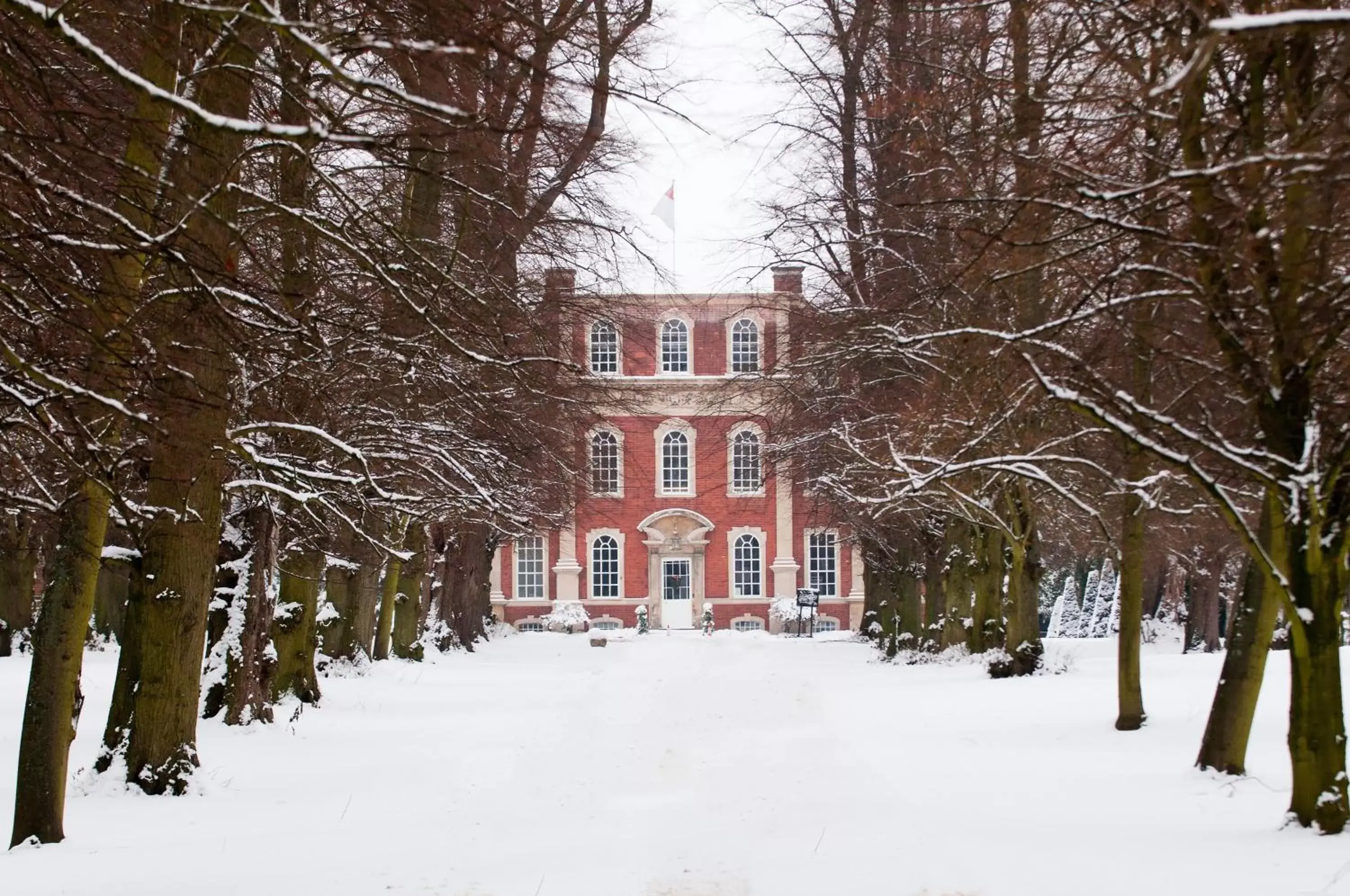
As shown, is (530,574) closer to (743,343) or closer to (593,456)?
(743,343)

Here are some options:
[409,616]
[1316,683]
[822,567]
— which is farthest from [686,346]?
[1316,683]

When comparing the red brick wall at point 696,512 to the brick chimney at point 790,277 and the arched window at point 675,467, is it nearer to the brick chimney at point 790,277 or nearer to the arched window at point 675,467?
the arched window at point 675,467

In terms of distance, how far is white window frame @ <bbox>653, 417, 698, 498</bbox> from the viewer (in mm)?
58438

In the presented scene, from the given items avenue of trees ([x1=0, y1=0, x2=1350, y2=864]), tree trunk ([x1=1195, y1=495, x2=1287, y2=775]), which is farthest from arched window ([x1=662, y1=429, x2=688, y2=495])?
tree trunk ([x1=1195, y1=495, x2=1287, y2=775])

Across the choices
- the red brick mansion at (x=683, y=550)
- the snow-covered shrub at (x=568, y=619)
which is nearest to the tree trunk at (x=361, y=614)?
the snow-covered shrub at (x=568, y=619)

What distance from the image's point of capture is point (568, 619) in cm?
5456

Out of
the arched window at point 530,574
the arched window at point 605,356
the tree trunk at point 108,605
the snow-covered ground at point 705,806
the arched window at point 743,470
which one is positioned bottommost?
the snow-covered ground at point 705,806

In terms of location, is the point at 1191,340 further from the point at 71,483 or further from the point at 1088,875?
the point at 71,483

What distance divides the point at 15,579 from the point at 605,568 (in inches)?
1273

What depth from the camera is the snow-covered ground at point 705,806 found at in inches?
316

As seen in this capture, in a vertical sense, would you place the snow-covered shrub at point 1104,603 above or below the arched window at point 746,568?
below

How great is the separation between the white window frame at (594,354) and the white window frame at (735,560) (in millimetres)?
8389

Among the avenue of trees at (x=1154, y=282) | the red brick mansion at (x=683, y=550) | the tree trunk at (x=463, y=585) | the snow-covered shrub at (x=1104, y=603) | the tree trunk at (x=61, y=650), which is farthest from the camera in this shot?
the red brick mansion at (x=683, y=550)

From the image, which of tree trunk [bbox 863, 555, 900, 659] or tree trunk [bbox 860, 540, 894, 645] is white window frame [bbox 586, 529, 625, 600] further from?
tree trunk [bbox 863, 555, 900, 659]
